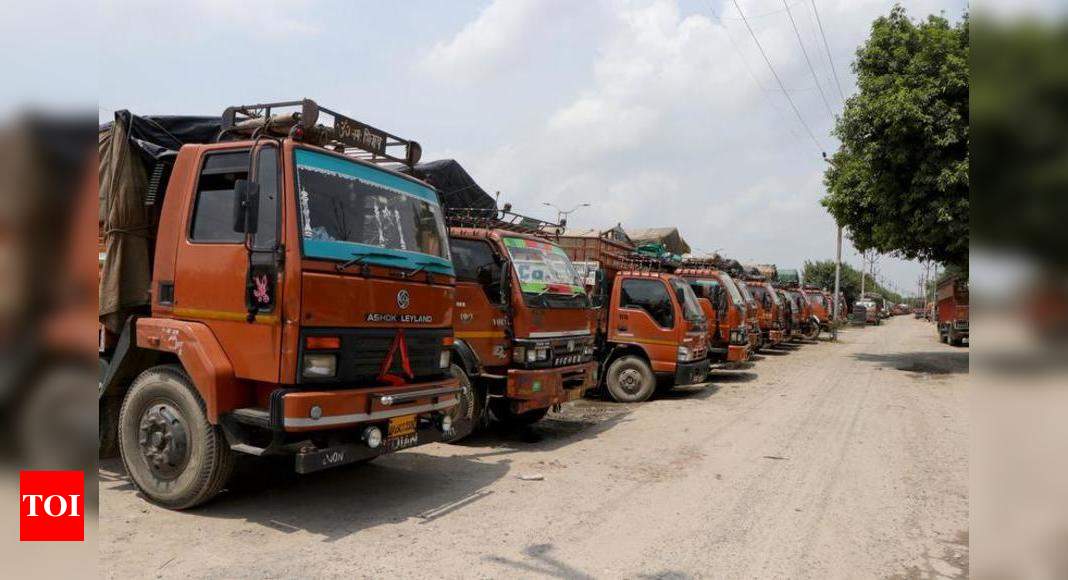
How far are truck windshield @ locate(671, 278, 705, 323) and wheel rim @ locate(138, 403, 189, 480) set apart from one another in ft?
26.4

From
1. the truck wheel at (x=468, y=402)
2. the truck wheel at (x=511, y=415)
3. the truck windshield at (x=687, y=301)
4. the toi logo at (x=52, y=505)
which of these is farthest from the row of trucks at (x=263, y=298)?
the truck windshield at (x=687, y=301)

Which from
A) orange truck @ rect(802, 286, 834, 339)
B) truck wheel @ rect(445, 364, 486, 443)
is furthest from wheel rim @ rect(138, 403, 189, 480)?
orange truck @ rect(802, 286, 834, 339)

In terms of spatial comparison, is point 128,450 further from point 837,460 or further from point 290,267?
point 837,460

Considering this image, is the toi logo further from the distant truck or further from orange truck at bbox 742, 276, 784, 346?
Answer: the distant truck

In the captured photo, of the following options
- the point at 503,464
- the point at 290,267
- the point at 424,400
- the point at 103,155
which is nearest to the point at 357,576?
the point at 424,400

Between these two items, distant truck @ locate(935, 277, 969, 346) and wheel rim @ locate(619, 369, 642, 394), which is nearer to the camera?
wheel rim @ locate(619, 369, 642, 394)

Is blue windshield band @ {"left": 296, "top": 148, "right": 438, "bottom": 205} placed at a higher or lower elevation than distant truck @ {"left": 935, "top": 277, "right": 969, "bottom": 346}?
higher

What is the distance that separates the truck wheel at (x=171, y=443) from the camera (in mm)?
4766

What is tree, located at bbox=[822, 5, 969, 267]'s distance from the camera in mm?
13852

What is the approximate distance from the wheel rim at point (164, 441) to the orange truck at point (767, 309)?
16.5 metres

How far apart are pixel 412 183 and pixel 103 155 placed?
99.9 inches

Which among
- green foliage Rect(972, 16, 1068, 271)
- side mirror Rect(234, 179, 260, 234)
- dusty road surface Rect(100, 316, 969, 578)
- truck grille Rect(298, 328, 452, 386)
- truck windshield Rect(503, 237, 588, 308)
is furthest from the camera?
truck windshield Rect(503, 237, 588, 308)

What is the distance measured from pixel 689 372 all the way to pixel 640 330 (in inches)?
43.2

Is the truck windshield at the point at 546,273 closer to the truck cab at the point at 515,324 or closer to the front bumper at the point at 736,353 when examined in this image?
the truck cab at the point at 515,324
